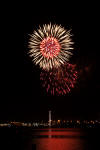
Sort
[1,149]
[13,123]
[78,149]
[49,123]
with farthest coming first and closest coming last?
[49,123] < [13,123] < [78,149] < [1,149]

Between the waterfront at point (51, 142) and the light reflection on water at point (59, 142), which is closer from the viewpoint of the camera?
the waterfront at point (51, 142)

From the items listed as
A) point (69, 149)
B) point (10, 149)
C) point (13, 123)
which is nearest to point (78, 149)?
point (69, 149)

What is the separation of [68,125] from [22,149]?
150 m

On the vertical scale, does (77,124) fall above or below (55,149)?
above

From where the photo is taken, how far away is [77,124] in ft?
601

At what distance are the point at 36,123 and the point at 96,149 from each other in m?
164

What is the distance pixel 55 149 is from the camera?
1436 inches

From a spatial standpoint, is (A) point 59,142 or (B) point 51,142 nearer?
(A) point 59,142

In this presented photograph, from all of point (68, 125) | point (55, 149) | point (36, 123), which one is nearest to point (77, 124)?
point (68, 125)

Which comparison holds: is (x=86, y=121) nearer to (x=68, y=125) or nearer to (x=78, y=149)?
(x=68, y=125)

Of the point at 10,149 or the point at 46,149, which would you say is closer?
the point at 10,149

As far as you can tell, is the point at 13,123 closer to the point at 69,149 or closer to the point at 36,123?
the point at 36,123

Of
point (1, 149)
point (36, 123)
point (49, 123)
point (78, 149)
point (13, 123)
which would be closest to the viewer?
point (1, 149)

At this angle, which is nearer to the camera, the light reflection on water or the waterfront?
the waterfront
